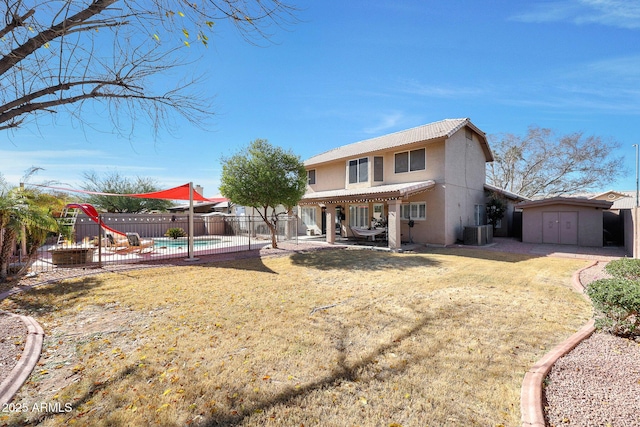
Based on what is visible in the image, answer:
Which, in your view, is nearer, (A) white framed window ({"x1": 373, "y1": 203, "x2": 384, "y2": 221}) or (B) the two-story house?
(B) the two-story house

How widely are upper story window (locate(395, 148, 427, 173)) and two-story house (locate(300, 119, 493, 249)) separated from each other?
2 centimetres

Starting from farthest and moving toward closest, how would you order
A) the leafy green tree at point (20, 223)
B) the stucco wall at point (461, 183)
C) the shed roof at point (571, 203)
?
the stucco wall at point (461, 183) → the shed roof at point (571, 203) → the leafy green tree at point (20, 223)

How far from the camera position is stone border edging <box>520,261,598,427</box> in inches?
105

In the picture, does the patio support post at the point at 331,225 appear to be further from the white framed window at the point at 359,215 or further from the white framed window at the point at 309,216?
the white framed window at the point at 309,216

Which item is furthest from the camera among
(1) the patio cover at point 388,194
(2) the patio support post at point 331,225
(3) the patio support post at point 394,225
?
(2) the patio support post at point 331,225

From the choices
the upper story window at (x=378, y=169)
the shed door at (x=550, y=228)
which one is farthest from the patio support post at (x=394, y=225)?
the shed door at (x=550, y=228)

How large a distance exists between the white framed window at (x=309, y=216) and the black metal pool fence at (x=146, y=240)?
1.85 metres

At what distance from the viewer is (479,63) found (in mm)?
13328

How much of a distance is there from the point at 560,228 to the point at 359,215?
502 inches

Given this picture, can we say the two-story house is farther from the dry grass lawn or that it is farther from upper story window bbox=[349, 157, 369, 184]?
the dry grass lawn

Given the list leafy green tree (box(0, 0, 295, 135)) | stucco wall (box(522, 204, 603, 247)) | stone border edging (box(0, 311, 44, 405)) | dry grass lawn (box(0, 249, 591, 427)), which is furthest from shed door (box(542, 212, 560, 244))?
stone border edging (box(0, 311, 44, 405))

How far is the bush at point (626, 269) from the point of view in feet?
22.7

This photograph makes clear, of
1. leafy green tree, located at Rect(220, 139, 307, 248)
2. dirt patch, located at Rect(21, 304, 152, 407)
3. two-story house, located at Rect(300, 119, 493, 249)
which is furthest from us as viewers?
two-story house, located at Rect(300, 119, 493, 249)

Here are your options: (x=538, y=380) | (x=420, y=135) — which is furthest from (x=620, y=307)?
(x=420, y=135)
